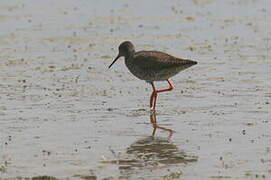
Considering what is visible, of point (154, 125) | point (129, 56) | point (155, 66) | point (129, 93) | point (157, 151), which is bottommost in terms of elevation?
point (157, 151)

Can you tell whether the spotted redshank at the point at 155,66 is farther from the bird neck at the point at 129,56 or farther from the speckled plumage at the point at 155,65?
the bird neck at the point at 129,56

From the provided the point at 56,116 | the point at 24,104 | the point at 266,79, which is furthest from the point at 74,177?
the point at 266,79

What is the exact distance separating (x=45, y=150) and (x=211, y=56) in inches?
327

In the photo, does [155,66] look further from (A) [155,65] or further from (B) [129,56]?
(B) [129,56]

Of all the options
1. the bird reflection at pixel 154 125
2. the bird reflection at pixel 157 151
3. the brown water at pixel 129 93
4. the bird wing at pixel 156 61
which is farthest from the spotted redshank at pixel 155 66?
the bird reflection at pixel 157 151

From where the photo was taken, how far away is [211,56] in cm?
1920

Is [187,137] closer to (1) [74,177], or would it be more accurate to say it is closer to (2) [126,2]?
(1) [74,177]

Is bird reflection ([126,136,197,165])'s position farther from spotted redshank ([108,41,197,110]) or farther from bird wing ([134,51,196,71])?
bird wing ([134,51,196,71])

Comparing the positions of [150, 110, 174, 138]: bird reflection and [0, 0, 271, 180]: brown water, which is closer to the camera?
[0, 0, 271, 180]: brown water

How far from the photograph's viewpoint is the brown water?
11.0 m

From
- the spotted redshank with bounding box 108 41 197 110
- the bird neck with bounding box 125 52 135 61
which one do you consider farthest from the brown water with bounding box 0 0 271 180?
the bird neck with bounding box 125 52 135 61

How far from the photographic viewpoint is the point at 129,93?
1578 cm

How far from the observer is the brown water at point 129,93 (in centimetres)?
1102

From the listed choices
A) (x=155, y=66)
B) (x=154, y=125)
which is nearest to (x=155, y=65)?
(x=155, y=66)
